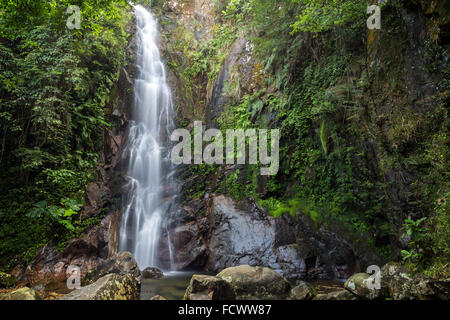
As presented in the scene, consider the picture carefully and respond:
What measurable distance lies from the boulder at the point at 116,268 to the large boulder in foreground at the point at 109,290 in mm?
1982

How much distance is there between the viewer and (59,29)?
7.92 m

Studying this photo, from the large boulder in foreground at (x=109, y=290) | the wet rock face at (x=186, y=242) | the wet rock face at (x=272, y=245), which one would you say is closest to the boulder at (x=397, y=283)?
the wet rock face at (x=272, y=245)

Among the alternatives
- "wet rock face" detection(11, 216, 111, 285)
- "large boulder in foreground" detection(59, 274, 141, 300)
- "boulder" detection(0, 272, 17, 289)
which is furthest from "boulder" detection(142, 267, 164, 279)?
"large boulder in foreground" detection(59, 274, 141, 300)

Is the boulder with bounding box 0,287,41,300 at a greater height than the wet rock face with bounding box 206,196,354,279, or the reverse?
the boulder with bounding box 0,287,41,300

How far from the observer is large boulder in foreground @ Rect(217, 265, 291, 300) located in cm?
501

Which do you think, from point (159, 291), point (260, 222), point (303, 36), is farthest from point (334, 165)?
point (159, 291)

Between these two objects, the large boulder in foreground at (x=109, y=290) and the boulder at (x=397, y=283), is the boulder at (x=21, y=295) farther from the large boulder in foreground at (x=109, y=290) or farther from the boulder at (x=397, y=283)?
the boulder at (x=397, y=283)

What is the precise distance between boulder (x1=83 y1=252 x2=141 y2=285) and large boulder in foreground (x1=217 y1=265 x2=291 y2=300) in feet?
7.69

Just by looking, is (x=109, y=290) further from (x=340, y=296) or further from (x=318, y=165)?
(x=318, y=165)

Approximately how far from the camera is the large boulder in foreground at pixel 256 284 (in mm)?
5008

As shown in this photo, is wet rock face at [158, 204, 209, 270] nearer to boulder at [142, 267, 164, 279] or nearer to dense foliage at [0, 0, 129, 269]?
boulder at [142, 267, 164, 279]

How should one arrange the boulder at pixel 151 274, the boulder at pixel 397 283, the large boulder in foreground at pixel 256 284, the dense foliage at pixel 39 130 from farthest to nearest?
the boulder at pixel 151 274 < the dense foliage at pixel 39 130 < the large boulder in foreground at pixel 256 284 < the boulder at pixel 397 283

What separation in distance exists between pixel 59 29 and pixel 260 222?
9141mm

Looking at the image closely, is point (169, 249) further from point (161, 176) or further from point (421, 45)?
point (421, 45)
